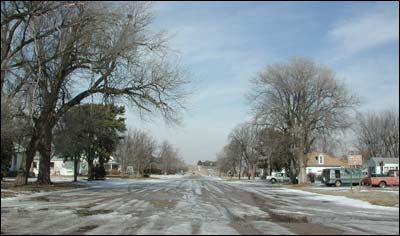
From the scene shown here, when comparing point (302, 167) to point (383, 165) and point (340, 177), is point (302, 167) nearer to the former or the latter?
point (340, 177)

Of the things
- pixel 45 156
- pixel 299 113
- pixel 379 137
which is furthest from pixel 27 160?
pixel 379 137

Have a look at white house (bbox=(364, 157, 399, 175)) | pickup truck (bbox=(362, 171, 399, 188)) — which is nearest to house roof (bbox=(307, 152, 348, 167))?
white house (bbox=(364, 157, 399, 175))

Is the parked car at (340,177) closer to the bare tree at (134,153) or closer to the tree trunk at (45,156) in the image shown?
the tree trunk at (45,156)

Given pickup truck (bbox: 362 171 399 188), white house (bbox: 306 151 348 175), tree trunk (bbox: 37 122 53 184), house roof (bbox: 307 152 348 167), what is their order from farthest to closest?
house roof (bbox: 307 152 348 167)
white house (bbox: 306 151 348 175)
pickup truck (bbox: 362 171 399 188)
tree trunk (bbox: 37 122 53 184)

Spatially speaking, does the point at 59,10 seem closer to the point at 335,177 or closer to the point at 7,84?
the point at 7,84

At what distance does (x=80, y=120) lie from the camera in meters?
36.6

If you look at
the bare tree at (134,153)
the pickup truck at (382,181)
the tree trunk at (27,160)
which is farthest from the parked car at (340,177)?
the bare tree at (134,153)

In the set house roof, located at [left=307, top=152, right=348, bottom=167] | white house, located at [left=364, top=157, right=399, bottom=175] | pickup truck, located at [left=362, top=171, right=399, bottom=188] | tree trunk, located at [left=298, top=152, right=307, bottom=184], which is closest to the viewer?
pickup truck, located at [left=362, top=171, right=399, bottom=188]

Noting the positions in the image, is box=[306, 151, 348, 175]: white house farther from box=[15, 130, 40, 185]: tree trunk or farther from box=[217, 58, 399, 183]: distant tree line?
box=[15, 130, 40, 185]: tree trunk

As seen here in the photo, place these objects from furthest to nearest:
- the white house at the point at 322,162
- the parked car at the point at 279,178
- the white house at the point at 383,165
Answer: the white house at the point at 322,162 → the parked car at the point at 279,178 → the white house at the point at 383,165

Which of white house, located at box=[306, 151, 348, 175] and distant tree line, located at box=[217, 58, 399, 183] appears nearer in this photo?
distant tree line, located at box=[217, 58, 399, 183]

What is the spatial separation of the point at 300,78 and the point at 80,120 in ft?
84.2

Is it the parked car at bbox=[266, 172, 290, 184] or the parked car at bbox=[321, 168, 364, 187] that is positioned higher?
the parked car at bbox=[321, 168, 364, 187]

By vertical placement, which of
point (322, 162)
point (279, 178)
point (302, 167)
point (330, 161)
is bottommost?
point (279, 178)
